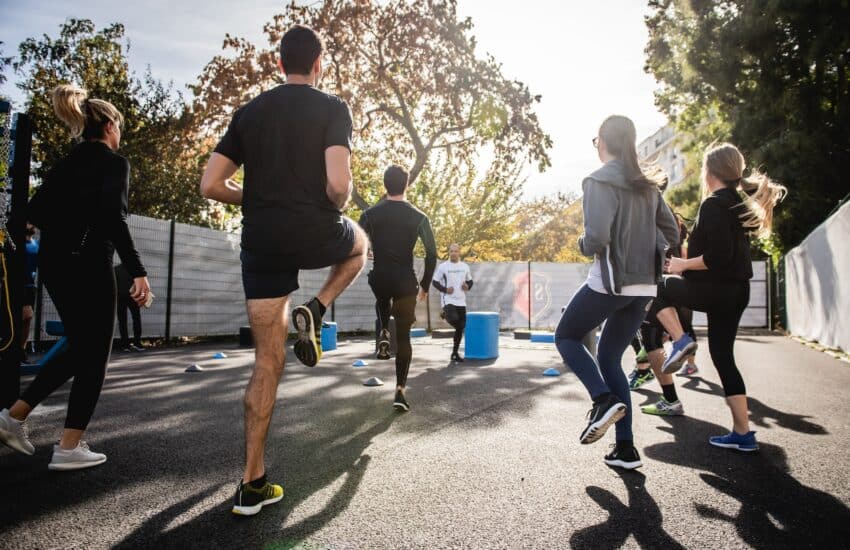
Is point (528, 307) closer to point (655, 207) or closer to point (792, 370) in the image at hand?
point (792, 370)

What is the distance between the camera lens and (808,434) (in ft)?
13.2

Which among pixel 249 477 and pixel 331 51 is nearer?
pixel 249 477

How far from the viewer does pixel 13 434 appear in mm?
3010

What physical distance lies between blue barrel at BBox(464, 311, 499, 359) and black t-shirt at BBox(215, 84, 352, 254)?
7.23m

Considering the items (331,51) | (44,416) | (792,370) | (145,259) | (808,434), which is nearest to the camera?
(808,434)

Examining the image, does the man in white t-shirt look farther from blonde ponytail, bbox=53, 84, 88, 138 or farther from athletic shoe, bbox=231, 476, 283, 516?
athletic shoe, bbox=231, 476, 283, 516

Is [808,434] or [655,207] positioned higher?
[655,207]

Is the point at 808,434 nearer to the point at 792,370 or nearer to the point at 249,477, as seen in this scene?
the point at 249,477

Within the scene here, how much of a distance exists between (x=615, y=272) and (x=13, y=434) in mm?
3307

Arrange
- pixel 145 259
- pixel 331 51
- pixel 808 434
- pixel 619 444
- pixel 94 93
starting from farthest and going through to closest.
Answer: pixel 94 93
pixel 331 51
pixel 145 259
pixel 808 434
pixel 619 444

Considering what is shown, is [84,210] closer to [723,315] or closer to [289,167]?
[289,167]

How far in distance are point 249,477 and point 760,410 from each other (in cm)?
449

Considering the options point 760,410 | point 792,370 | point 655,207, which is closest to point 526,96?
point 792,370

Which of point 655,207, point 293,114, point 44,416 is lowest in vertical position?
point 44,416
